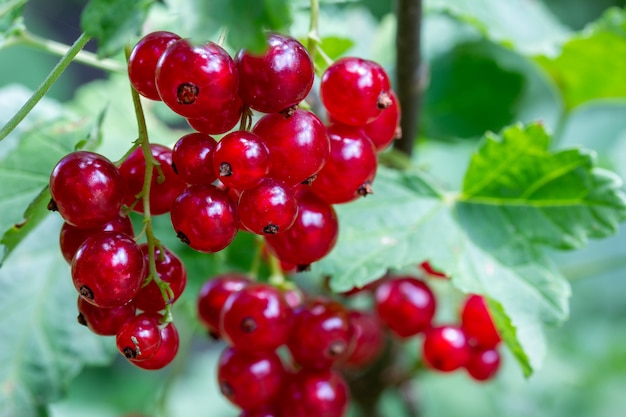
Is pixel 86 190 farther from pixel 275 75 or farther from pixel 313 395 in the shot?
pixel 313 395

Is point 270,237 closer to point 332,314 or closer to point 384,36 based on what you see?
point 332,314

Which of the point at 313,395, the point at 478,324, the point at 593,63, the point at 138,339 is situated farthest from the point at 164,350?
the point at 593,63

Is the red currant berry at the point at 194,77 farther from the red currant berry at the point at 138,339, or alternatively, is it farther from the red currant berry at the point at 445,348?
the red currant berry at the point at 445,348

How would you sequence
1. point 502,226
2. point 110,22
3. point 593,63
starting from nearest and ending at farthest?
1. point 110,22
2. point 502,226
3. point 593,63

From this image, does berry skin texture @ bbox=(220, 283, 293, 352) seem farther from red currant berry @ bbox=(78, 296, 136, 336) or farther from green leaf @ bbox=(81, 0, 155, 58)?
green leaf @ bbox=(81, 0, 155, 58)

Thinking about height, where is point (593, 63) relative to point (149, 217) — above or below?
below

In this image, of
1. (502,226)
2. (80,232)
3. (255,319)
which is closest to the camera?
(80,232)
